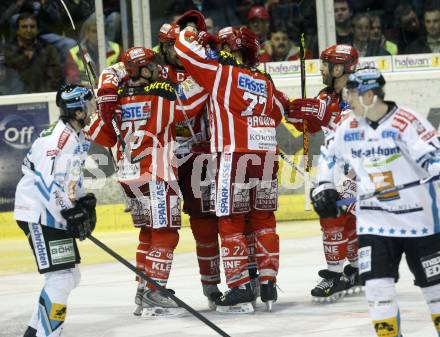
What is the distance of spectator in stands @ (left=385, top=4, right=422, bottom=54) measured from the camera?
13.9 m

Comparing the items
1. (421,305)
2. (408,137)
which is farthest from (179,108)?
(408,137)

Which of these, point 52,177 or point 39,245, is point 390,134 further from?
point 39,245

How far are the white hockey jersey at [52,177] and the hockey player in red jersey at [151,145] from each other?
4.84 feet

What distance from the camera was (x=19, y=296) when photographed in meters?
9.71

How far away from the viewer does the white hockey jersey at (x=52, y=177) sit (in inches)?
273

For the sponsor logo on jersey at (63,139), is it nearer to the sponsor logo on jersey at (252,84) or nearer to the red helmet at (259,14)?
the sponsor logo on jersey at (252,84)

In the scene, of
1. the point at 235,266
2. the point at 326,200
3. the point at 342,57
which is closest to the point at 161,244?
the point at 235,266

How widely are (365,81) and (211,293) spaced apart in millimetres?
2875

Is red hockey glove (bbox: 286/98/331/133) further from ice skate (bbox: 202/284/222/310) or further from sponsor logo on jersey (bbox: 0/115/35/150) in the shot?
sponsor logo on jersey (bbox: 0/115/35/150)

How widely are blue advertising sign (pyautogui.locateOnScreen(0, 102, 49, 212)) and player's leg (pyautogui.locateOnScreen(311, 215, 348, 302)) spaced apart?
501 cm

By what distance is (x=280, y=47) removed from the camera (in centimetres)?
1384

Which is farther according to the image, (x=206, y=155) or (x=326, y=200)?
(x=206, y=155)

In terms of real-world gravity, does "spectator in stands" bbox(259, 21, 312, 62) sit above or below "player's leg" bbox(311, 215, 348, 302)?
above

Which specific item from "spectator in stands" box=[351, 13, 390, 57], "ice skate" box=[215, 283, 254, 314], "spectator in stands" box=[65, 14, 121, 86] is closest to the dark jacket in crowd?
"spectator in stands" box=[65, 14, 121, 86]
